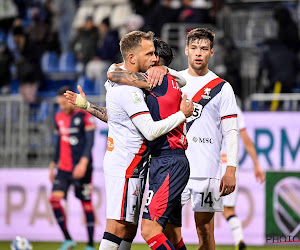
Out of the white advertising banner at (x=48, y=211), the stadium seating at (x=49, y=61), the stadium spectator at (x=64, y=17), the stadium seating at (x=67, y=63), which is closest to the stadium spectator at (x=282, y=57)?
the white advertising banner at (x=48, y=211)

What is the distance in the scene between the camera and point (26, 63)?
49.2 feet

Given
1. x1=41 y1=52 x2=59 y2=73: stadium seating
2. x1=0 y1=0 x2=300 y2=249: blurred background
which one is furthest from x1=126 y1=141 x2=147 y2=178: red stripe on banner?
x1=41 y1=52 x2=59 y2=73: stadium seating

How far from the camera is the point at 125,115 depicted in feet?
18.6

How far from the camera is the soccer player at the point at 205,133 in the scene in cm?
662

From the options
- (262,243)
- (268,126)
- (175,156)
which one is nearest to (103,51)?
(268,126)

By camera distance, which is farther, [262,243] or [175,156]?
[262,243]

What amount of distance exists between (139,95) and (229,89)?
140 cm

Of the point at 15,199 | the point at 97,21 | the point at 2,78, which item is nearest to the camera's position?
the point at 15,199

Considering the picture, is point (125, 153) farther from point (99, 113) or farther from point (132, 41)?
point (132, 41)

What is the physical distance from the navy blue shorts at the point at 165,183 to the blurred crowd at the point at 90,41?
694cm

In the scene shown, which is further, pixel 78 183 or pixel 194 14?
pixel 194 14

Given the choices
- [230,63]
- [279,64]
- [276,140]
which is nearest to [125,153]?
[276,140]

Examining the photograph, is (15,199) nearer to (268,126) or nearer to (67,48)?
(268,126)

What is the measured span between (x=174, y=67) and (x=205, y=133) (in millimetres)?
6757
